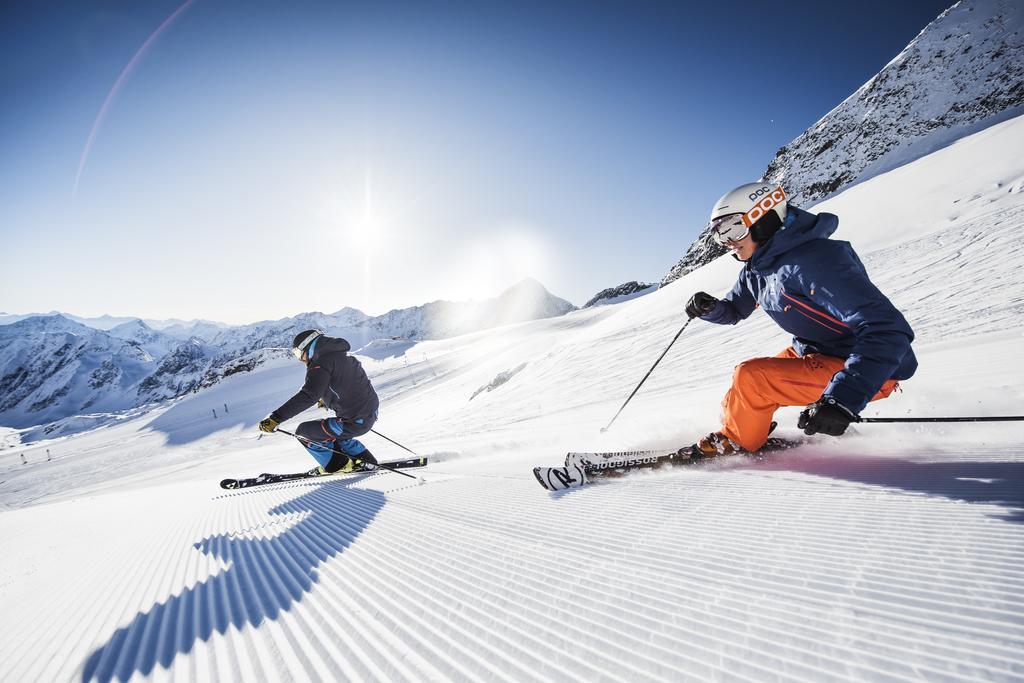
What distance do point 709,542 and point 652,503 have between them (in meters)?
0.67

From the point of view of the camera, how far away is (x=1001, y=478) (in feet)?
6.88

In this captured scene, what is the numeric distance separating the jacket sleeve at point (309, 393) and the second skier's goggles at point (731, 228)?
5199 millimetres

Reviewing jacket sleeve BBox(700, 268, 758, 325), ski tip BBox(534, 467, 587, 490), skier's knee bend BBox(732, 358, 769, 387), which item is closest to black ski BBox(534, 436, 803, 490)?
ski tip BBox(534, 467, 587, 490)

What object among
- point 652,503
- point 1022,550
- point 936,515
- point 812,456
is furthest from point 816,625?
point 812,456

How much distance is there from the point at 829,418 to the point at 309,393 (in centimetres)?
568

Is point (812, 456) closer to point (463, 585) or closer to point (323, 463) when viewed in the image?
point (463, 585)

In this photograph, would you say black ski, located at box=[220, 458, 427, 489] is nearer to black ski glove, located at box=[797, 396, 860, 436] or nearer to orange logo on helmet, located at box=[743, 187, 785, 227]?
black ski glove, located at box=[797, 396, 860, 436]

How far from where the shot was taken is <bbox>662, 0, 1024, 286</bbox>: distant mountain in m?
48.8

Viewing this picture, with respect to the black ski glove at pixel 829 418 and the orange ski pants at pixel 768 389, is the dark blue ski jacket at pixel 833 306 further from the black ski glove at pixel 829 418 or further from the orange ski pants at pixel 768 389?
the orange ski pants at pixel 768 389

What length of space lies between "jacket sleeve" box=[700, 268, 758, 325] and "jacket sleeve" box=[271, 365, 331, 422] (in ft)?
16.4

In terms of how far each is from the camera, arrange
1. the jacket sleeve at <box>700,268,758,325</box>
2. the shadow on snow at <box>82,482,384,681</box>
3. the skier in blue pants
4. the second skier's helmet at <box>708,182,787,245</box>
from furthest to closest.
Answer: the skier in blue pants → the jacket sleeve at <box>700,268,758,325</box> → the second skier's helmet at <box>708,182,787,245</box> → the shadow on snow at <box>82,482,384,681</box>

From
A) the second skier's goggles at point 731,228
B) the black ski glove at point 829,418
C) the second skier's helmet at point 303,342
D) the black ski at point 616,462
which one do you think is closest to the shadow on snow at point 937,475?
the black ski glove at point 829,418

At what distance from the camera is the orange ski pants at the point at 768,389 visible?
3.07m

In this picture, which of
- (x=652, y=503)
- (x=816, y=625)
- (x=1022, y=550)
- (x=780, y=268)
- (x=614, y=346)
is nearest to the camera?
(x=816, y=625)
